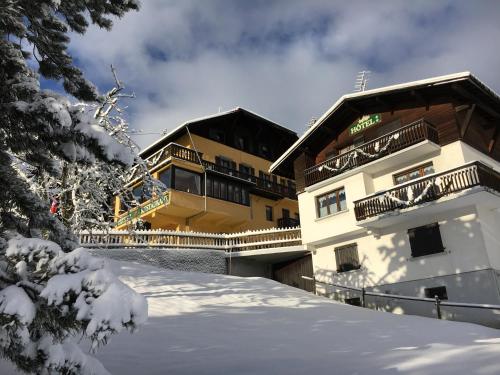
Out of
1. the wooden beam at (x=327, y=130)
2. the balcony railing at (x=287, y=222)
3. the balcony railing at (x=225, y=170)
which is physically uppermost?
the balcony railing at (x=225, y=170)

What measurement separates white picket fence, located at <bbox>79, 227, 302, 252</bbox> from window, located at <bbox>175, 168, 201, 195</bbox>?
205 inches

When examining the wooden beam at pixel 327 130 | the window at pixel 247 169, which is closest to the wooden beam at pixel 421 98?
the wooden beam at pixel 327 130

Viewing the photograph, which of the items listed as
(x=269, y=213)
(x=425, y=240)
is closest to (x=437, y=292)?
(x=425, y=240)

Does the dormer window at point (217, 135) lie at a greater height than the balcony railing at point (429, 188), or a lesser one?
greater

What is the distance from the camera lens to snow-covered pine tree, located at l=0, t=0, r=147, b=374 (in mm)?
3559

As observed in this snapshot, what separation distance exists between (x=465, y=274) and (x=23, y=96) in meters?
17.3

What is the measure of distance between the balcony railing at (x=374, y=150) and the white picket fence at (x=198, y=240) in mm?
3654

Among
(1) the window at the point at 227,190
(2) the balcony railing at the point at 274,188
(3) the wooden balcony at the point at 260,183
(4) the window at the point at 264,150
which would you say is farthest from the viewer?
(4) the window at the point at 264,150

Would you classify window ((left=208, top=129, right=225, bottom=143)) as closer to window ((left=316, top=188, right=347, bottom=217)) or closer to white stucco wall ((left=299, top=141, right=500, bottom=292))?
white stucco wall ((left=299, top=141, right=500, bottom=292))

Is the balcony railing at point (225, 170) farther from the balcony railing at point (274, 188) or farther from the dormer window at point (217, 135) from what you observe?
the dormer window at point (217, 135)

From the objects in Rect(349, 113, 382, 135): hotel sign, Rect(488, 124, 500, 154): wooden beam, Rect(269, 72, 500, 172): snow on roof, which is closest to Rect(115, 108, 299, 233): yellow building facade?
Rect(269, 72, 500, 172): snow on roof

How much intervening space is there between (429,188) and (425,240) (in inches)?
104

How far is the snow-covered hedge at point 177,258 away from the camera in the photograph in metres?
22.4

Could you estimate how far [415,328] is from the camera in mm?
12039
